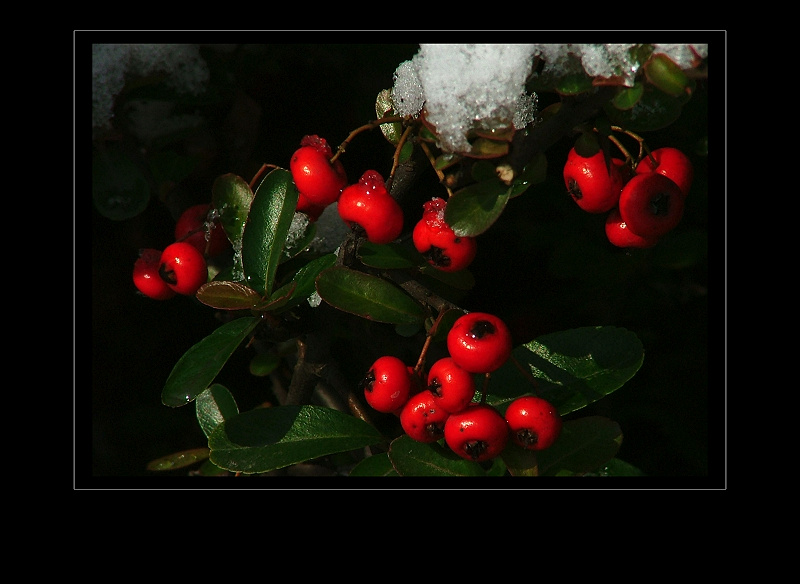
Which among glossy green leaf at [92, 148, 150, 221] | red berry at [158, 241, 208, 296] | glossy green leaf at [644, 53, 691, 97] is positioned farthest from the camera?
glossy green leaf at [92, 148, 150, 221]

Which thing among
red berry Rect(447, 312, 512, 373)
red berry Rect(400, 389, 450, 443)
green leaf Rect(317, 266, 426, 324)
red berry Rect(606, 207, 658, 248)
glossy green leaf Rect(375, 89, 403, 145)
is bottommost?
red berry Rect(400, 389, 450, 443)

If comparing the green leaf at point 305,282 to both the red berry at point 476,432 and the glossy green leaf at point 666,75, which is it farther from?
the glossy green leaf at point 666,75

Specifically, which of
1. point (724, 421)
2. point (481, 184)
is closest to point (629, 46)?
point (481, 184)

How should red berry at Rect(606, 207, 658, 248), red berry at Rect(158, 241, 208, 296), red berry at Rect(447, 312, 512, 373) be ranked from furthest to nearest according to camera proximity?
red berry at Rect(158, 241, 208, 296) → red berry at Rect(606, 207, 658, 248) → red berry at Rect(447, 312, 512, 373)

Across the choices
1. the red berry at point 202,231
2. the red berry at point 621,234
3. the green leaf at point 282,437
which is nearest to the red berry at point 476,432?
the green leaf at point 282,437

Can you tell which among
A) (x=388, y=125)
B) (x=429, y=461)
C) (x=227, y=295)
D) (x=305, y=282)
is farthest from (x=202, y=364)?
(x=388, y=125)

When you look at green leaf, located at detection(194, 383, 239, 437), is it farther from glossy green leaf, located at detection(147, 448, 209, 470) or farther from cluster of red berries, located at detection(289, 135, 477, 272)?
cluster of red berries, located at detection(289, 135, 477, 272)

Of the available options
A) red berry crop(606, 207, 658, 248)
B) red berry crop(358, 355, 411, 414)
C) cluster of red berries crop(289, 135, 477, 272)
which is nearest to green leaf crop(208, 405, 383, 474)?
red berry crop(358, 355, 411, 414)

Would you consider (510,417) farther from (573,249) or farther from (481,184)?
(573,249)
